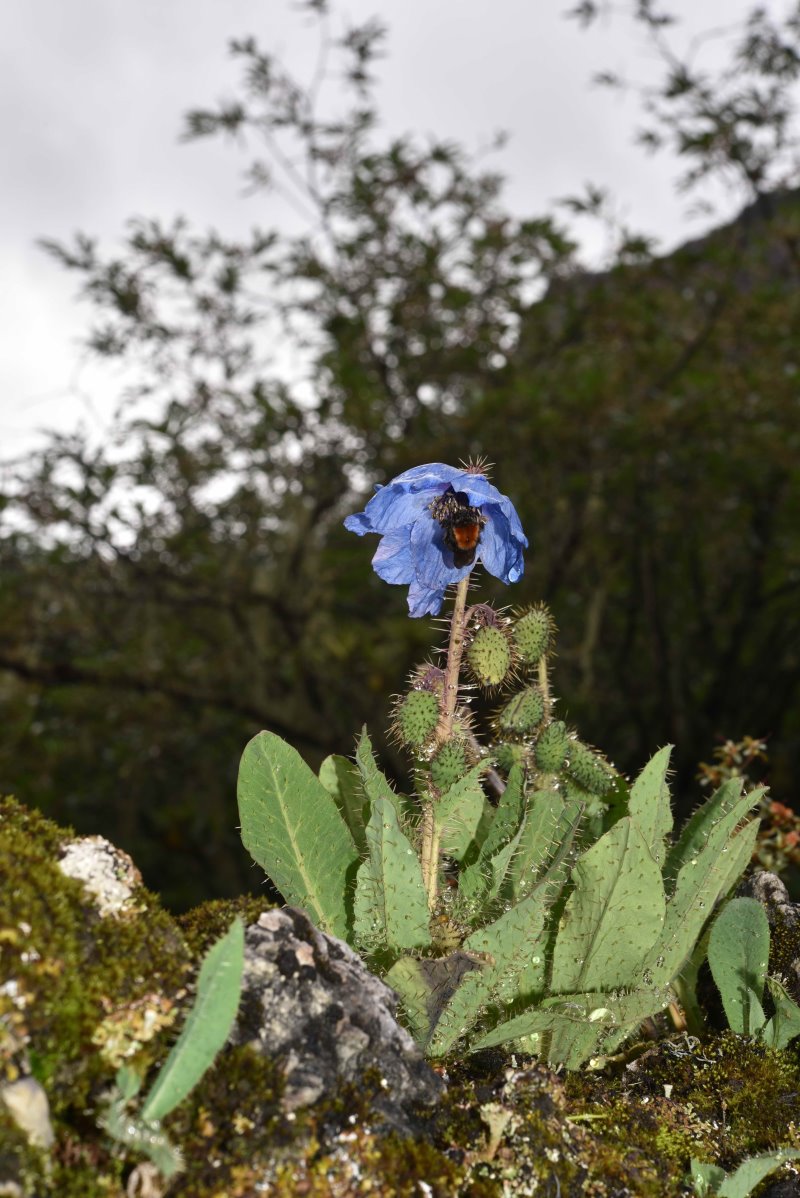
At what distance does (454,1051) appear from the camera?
1928mm

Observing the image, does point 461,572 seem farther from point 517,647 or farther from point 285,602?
point 285,602

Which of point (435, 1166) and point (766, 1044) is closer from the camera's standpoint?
point (435, 1166)

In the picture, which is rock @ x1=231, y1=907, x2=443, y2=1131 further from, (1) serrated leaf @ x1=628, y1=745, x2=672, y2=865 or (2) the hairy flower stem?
(1) serrated leaf @ x1=628, y1=745, x2=672, y2=865

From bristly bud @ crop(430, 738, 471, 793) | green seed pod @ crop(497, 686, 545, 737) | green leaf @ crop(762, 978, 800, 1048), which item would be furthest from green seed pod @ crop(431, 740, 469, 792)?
green leaf @ crop(762, 978, 800, 1048)

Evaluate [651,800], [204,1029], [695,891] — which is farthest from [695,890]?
[204,1029]

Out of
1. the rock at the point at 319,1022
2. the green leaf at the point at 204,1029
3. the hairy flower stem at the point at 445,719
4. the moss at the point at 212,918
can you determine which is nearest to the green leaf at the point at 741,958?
the hairy flower stem at the point at 445,719

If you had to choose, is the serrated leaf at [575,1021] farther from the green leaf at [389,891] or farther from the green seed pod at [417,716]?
the green seed pod at [417,716]

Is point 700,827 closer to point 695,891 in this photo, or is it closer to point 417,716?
point 695,891

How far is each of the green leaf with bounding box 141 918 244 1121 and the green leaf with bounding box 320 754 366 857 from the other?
33.0 inches

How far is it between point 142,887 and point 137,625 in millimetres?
6108

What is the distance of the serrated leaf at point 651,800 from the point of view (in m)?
2.10

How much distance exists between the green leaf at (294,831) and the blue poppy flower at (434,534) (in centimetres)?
43

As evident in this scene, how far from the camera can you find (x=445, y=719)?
6.62ft

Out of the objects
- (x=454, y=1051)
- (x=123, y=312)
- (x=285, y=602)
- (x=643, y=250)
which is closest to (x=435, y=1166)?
(x=454, y=1051)
